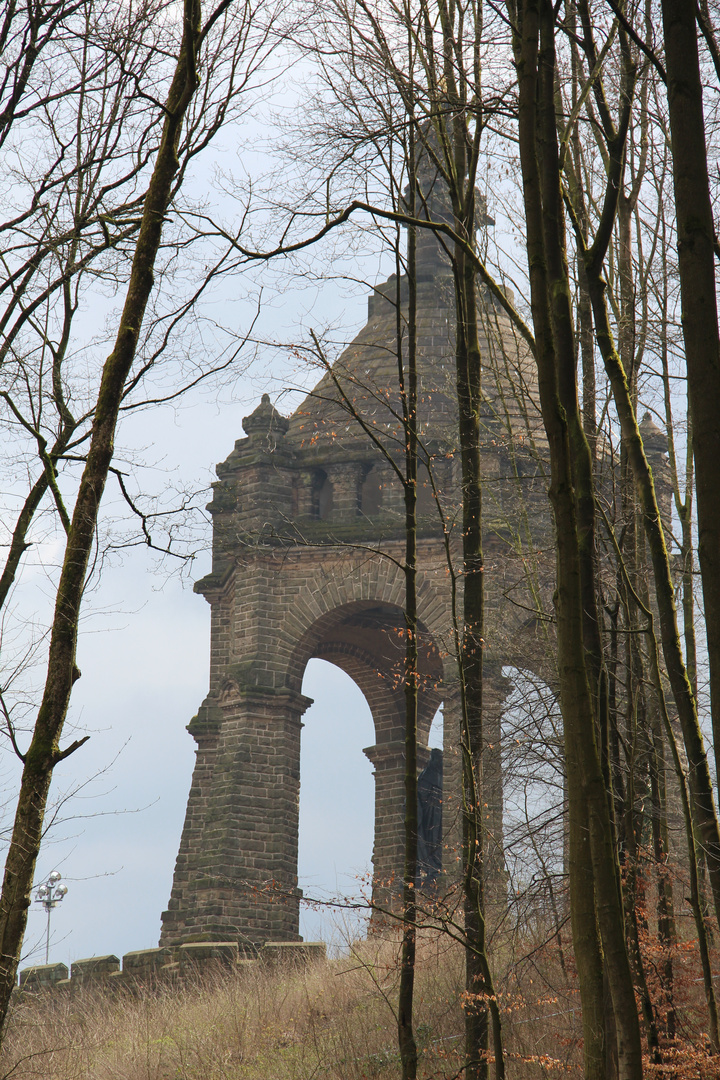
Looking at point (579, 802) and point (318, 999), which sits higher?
point (579, 802)

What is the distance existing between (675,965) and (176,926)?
10.8m

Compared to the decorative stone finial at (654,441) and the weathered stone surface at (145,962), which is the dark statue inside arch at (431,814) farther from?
the decorative stone finial at (654,441)

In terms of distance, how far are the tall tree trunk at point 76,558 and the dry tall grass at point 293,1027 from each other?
278cm

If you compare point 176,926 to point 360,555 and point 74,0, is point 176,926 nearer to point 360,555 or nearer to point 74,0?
point 360,555

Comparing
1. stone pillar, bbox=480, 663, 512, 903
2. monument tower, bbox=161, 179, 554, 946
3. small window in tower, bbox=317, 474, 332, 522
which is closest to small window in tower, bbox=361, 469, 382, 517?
small window in tower, bbox=317, 474, 332, 522

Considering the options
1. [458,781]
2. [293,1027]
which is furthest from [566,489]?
[458,781]

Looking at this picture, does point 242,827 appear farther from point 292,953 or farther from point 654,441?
point 654,441

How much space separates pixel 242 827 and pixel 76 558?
11293mm

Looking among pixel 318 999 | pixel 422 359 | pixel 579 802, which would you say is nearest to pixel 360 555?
pixel 422 359

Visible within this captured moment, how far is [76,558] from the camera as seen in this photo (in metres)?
6.87

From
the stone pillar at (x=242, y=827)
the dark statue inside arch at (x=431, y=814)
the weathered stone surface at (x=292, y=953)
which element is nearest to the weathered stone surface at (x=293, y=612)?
the stone pillar at (x=242, y=827)

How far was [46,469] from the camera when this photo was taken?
8.34m

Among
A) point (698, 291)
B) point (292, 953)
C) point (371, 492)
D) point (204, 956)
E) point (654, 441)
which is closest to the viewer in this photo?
point (698, 291)

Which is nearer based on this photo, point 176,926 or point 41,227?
point 41,227
